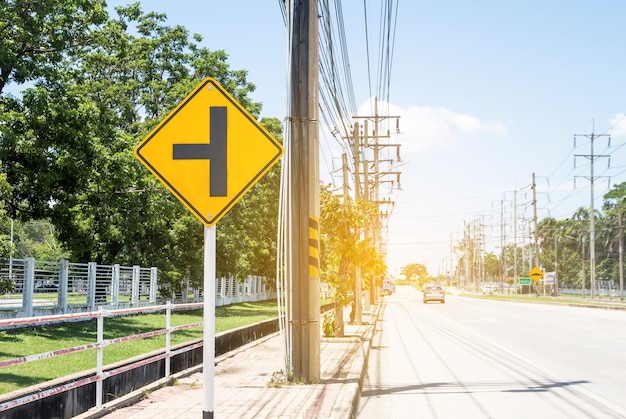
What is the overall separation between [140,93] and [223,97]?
32.9m

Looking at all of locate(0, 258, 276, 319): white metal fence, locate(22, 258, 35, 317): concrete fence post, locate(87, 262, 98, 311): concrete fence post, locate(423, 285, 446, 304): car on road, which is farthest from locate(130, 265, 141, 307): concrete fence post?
locate(423, 285, 446, 304): car on road

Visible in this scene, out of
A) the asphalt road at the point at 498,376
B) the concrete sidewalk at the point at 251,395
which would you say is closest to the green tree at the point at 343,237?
the asphalt road at the point at 498,376

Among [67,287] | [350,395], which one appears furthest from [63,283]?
[350,395]

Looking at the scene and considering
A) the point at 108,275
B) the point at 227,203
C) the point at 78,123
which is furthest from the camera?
the point at 108,275

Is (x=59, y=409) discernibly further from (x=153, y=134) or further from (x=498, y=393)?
(x=498, y=393)

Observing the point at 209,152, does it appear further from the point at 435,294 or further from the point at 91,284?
the point at 435,294

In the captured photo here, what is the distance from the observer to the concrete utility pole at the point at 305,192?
1069 cm

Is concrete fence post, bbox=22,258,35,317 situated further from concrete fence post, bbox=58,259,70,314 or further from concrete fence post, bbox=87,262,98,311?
concrete fence post, bbox=87,262,98,311

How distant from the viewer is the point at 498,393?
10.4 metres

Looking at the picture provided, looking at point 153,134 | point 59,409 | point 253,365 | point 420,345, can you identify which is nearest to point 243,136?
point 153,134

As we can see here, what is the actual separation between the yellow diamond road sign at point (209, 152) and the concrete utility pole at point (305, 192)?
5.56m

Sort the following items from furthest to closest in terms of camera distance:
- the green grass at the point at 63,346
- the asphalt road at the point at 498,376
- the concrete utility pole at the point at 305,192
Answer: the green grass at the point at 63,346 → the concrete utility pole at the point at 305,192 → the asphalt road at the point at 498,376

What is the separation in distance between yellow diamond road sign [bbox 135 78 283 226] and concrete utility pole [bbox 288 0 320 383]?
5.56 meters

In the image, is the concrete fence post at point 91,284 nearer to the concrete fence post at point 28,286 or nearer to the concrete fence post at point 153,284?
the concrete fence post at point 28,286
